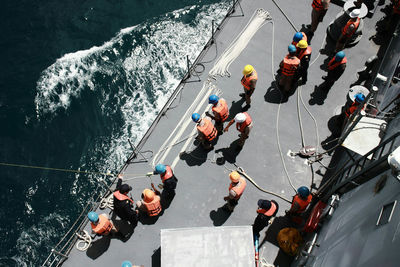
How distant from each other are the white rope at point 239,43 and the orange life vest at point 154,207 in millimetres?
6257

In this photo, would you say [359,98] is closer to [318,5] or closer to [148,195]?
[318,5]

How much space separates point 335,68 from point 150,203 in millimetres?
8647

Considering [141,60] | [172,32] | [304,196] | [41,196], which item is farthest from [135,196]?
[172,32]

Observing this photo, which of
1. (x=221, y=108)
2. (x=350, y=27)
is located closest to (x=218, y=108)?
(x=221, y=108)

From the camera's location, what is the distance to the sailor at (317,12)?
575 inches

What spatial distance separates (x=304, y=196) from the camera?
10586 millimetres

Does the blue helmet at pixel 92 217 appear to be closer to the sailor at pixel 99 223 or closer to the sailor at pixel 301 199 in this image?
the sailor at pixel 99 223

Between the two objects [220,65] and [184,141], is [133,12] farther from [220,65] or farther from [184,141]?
[184,141]

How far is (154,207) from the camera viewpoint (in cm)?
1122

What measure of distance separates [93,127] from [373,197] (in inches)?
566

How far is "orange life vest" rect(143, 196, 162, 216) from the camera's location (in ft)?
36.3

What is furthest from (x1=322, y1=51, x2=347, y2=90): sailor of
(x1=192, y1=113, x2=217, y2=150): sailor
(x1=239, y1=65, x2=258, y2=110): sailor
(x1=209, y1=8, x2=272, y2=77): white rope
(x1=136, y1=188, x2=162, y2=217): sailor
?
(x1=136, y1=188, x2=162, y2=217): sailor

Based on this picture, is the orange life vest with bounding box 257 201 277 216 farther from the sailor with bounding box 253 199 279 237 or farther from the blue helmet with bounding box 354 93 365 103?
the blue helmet with bounding box 354 93 365 103

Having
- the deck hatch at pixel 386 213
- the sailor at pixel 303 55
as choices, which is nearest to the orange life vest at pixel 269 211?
the deck hatch at pixel 386 213
